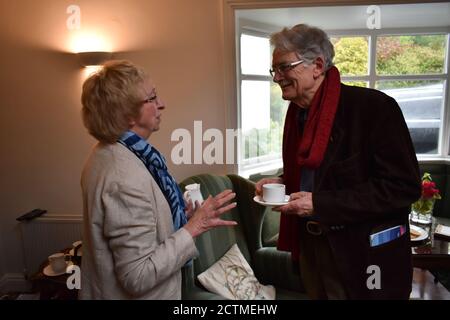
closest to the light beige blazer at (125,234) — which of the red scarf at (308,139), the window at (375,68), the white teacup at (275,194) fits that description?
the white teacup at (275,194)

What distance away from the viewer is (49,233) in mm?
2777

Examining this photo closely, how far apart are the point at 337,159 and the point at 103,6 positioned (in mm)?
2164

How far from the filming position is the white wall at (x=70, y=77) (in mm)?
2516

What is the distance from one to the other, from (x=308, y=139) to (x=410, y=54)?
129 inches

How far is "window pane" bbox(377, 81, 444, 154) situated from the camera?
12.3 ft

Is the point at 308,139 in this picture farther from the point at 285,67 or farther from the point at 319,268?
the point at 319,268

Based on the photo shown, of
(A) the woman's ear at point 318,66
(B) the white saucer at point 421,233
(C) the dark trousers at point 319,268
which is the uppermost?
(A) the woman's ear at point 318,66

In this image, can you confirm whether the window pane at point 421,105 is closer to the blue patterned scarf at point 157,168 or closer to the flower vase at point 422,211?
the flower vase at point 422,211

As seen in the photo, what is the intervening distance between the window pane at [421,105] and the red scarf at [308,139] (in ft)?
9.54

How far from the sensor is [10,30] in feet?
8.40

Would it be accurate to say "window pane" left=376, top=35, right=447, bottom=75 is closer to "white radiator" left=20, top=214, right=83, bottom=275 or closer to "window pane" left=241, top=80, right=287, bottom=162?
"window pane" left=241, top=80, right=287, bottom=162

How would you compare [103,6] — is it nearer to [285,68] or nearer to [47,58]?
[47,58]

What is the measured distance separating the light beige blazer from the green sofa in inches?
30.1
